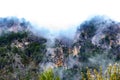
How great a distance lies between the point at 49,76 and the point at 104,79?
37.8ft

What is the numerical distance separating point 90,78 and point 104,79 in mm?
812

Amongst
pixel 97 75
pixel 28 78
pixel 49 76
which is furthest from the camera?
pixel 28 78

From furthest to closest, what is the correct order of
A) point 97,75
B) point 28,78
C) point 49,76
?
1. point 28,78
2. point 49,76
3. point 97,75

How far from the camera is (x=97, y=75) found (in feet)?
71.8

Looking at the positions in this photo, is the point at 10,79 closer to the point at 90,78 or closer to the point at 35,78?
the point at 35,78

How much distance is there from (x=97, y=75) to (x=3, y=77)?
17791 cm

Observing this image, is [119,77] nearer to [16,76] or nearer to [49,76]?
[49,76]

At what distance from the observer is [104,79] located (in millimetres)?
22344

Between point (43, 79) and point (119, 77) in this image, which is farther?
point (43, 79)

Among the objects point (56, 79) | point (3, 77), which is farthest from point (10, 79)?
point (56, 79)

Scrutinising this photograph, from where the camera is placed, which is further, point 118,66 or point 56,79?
point 56,79

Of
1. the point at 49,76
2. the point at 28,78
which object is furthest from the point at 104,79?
the point at 28,78

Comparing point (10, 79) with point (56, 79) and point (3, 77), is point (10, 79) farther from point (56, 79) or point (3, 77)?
point (56, 79)

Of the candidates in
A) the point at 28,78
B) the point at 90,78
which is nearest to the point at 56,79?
the point at 90,78
